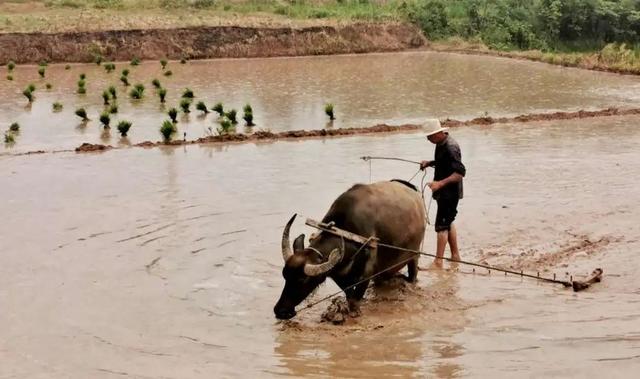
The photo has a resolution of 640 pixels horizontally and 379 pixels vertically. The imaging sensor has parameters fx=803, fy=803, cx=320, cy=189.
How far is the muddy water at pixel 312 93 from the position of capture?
65.1ft

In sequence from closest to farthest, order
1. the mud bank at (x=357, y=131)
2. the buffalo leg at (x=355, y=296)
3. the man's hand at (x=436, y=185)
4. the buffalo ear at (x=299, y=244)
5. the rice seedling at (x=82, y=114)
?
the buffalo ear at (x=299, y=244) < the buffalo leg at (x=355, y=296) < the man's hand at (x=436, y=185) < the mud bank at (x=357, y=131) < the rice seedling at (x=82, y=114)

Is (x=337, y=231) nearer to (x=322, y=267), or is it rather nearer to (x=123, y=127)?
(x=322, y=267)

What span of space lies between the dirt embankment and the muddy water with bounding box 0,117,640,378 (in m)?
22.6

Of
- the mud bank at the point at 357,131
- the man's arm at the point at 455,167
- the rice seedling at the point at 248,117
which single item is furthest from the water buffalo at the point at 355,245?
the rice seedling at the point at 248,117

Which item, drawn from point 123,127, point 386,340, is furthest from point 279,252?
point 123,127

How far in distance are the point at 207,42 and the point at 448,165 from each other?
31.2m

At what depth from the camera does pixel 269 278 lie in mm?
8281

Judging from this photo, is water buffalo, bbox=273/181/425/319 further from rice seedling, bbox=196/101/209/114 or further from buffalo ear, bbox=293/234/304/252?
rice seedling, bbox=196/101/209/114

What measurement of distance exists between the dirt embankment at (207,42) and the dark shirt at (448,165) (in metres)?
30.3

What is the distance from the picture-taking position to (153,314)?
289 inches

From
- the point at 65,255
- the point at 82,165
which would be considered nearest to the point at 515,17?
the point at 82,165

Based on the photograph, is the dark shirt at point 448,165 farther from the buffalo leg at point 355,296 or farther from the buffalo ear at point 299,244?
the buffalo ear at point 299,244

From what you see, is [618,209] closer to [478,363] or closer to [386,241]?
[386,241]

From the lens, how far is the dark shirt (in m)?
8.30
